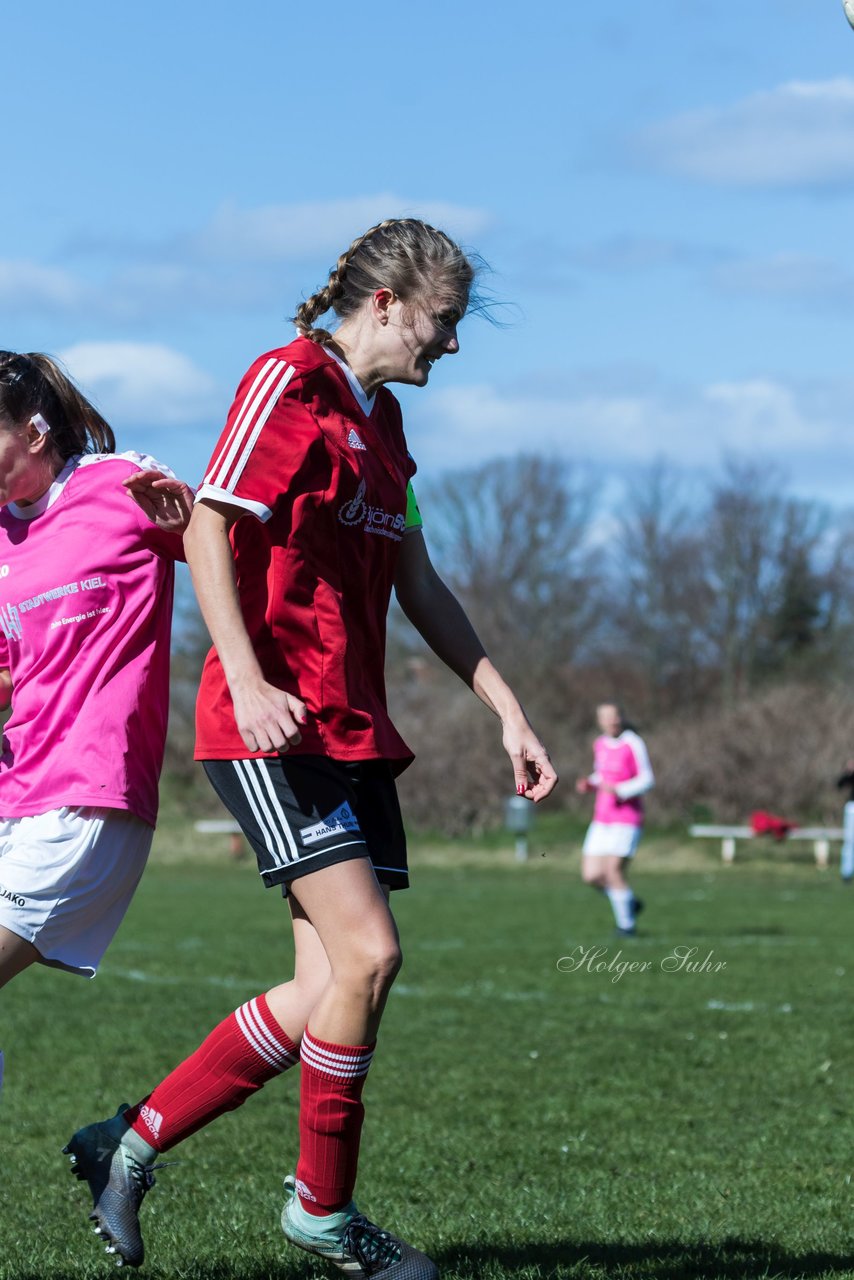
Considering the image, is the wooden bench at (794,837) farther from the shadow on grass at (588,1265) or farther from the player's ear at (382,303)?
the player's ear at (382,303)

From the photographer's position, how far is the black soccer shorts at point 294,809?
3561 mm

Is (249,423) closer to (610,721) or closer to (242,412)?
(242,412)

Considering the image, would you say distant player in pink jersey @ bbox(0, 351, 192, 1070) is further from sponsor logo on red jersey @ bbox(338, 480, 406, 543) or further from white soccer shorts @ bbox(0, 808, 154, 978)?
sponsor logo on red jersey @ bbox(338, 480, 406, 543)

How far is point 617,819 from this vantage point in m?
15.7

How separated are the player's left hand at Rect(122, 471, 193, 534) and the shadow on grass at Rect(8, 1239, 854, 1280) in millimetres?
1832

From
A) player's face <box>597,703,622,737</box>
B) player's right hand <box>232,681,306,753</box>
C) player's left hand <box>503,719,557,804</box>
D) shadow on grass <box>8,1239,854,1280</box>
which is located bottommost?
shadow on grass <box>8,1239,854,1280</box>

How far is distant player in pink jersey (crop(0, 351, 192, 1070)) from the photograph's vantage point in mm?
3740

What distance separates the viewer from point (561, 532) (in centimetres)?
5469

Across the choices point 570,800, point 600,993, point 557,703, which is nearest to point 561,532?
point 557,703

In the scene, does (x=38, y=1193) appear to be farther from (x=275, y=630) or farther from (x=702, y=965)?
(x=702, y=965)

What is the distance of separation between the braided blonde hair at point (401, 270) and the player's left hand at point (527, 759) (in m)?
0.98

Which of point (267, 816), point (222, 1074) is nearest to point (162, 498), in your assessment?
point (267, 816)

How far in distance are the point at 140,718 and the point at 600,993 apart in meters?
7.84

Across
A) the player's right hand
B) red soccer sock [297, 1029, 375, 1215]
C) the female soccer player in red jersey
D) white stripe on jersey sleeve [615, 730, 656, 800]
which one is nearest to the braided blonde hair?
the female soccer player in red jersey
